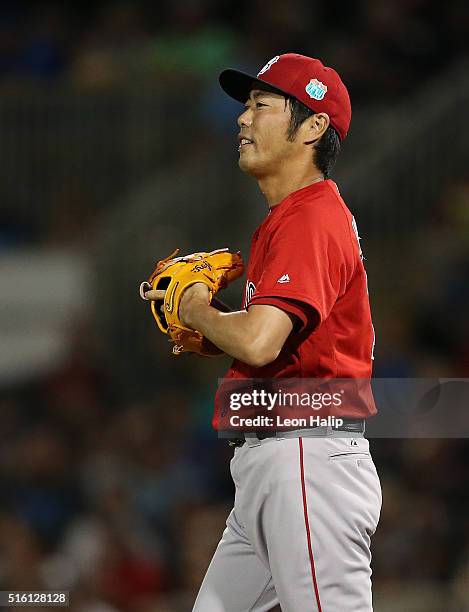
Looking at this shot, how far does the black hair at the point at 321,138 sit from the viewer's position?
2354 millimetres

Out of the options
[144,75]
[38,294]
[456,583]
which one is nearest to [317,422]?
[456,583]

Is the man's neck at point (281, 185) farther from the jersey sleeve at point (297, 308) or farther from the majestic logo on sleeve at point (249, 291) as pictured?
the jersey sleeve at point (297, 308)

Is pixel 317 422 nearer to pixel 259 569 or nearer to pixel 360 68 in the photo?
pixel 259 569

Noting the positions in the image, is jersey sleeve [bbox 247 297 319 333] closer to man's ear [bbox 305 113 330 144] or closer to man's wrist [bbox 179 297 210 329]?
man's wrist [bbox 179 297 210 329]

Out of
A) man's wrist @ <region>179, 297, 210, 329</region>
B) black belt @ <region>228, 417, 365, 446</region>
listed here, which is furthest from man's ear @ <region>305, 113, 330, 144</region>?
black belt @ <region>228, 417, 365, 446</region>

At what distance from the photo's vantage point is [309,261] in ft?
6.92

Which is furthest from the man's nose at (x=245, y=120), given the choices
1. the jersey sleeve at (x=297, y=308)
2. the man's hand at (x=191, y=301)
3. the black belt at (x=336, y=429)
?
the black belt at (x=336, y=429)

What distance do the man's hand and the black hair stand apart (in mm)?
391

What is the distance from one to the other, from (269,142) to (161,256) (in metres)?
3.35

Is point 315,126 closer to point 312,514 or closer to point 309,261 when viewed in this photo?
point 309,261

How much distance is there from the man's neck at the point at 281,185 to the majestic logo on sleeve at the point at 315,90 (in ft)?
0.55

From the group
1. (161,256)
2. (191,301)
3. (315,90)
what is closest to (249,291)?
(191,301)

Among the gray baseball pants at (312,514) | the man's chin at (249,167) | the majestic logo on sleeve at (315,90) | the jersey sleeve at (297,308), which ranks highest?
the majestic logo on sleeve at (315,90)

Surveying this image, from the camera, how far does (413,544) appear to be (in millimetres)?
4562
